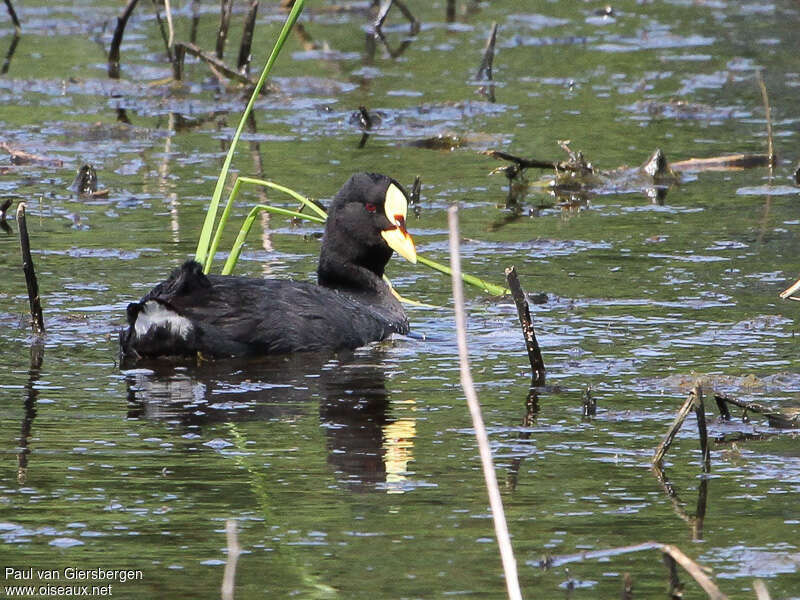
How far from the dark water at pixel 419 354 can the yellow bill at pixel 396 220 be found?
0.42 meters

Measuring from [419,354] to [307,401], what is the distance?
1017 mm

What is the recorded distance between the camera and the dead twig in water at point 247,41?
12922 millimetres

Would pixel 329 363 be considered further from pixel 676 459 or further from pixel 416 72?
pixel 416 72

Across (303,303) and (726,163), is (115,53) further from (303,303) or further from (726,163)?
(303,303)

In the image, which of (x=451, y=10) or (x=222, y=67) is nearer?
(x=222, y=67)

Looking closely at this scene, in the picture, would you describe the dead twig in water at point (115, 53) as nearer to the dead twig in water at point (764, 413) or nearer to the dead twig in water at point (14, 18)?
the dead twig in water at point (14, 18)

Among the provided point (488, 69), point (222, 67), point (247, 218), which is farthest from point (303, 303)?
point (488, 69)

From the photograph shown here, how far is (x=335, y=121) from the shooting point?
12.9 meters

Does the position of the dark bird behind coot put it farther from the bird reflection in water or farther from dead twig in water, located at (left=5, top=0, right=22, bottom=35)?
dead twig in water, located at (left=5, top=0, right=22, bottom=35)

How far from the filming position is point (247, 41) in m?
13.1

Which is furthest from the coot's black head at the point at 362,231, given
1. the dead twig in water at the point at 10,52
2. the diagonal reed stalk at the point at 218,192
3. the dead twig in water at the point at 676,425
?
the dead twig in water at the point at 10,52

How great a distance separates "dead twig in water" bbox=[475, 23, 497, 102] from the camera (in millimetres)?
13805

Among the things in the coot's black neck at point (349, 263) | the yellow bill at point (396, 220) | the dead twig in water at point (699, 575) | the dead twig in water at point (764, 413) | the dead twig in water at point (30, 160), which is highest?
the dead twig in water at point (699, 575)

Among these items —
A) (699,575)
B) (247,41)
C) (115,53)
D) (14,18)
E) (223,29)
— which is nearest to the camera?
(699,575)
